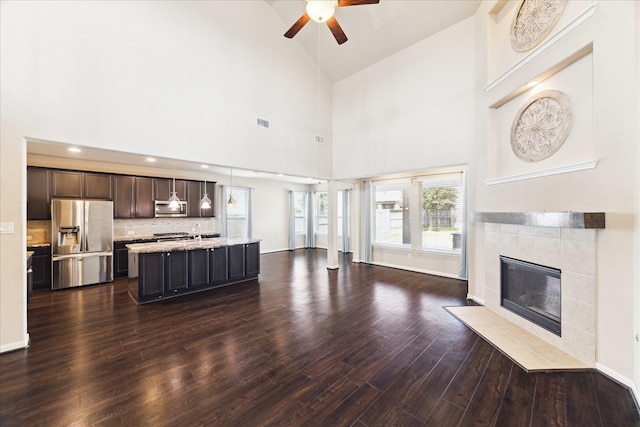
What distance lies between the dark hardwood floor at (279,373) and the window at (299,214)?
623 centimetres

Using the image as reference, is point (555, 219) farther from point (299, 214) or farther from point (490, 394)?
point (299, 214)

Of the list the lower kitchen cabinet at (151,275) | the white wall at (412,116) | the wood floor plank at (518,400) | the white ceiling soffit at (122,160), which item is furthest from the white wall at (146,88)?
the wood floor plank at (518,400)

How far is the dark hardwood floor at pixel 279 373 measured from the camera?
1.88 meters

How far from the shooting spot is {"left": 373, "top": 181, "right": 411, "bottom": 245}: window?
659 cm

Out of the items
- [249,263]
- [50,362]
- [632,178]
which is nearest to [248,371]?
[50,362]

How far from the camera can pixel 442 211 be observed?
235 inches

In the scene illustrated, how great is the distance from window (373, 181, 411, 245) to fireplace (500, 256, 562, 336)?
291cm

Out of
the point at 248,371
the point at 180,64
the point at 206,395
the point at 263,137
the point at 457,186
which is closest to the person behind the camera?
the point at 206,395

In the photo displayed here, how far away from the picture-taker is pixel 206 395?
2078mm

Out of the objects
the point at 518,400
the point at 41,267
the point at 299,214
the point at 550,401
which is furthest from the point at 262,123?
the point at 550,401

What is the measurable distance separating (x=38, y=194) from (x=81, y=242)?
1212 mm

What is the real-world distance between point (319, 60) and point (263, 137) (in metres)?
2.84

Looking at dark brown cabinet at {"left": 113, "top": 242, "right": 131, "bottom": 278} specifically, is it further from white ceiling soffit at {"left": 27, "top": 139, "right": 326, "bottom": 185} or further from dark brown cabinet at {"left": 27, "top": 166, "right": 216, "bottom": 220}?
white ceiling soffit at {"left": 27, "top": 139, "right": 326, "bottom": 185}

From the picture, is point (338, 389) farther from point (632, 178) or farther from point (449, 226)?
point (449, 226)
